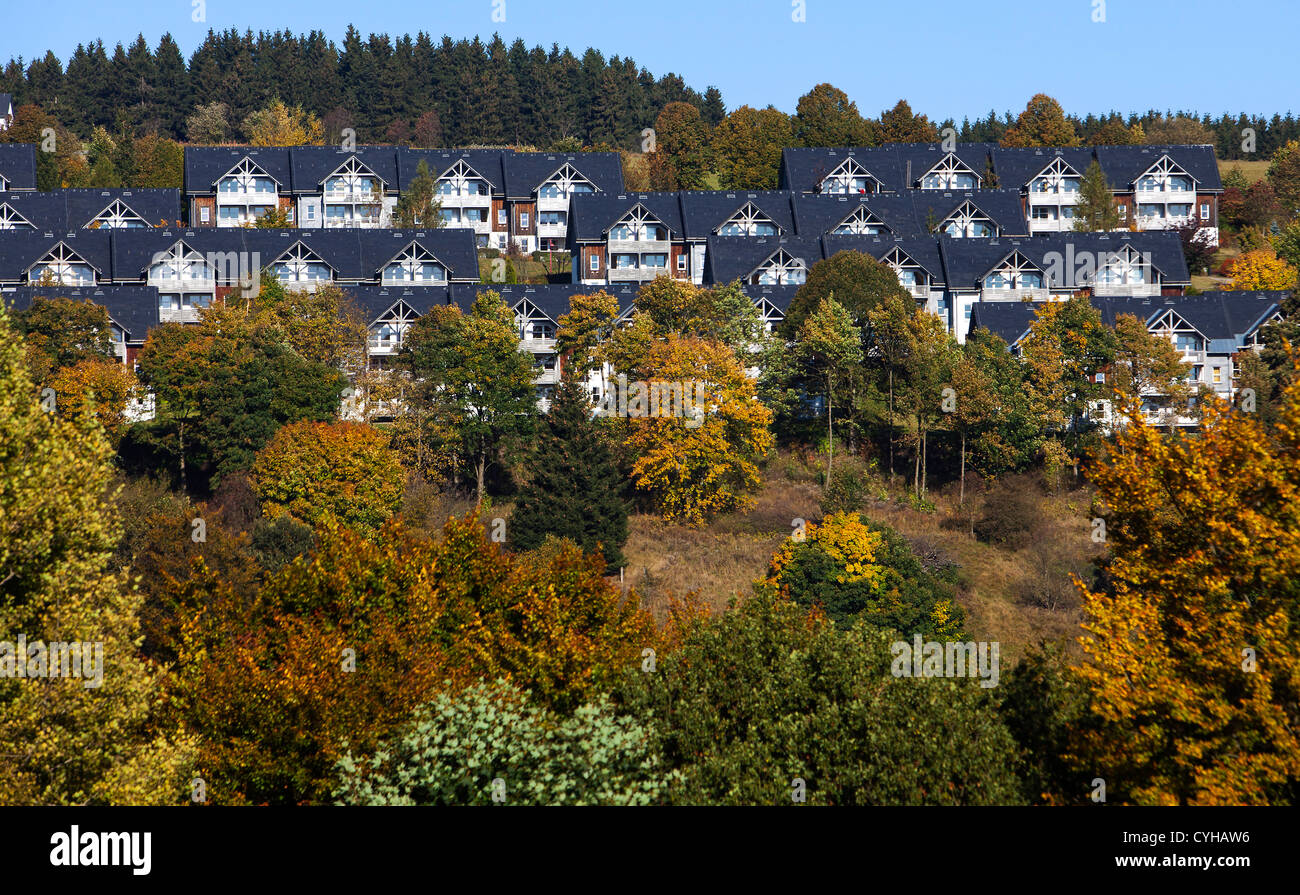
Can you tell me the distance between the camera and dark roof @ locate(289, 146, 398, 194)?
98938 millimetres

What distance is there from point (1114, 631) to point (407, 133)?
120m

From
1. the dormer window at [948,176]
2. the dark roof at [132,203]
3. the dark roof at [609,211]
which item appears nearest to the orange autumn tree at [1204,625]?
the dark roof at [609,211]

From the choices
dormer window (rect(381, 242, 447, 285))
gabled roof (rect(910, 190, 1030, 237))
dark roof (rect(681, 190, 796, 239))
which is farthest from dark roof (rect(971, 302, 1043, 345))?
dormer window (rect(381, 242, 447, 285))

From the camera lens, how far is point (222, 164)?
323 feet

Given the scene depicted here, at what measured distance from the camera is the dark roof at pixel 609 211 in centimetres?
8669

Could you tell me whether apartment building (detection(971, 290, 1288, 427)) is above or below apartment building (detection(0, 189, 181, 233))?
below

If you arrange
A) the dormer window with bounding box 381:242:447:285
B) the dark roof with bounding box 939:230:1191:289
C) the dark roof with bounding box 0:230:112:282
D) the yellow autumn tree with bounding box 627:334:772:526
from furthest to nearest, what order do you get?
the dormer window with bounding box 381:242:447:285
the dark roof with bounding box 0:230:112:282
the dark roof with bounding box 939:230:1191:289
the yellow autumn tree with bounding box 627:334:772:526

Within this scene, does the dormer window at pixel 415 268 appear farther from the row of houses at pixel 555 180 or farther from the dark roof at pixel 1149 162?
the dark roof at pixel 1149 162

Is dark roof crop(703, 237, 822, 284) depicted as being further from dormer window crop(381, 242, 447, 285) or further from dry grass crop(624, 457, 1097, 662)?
dry grass crop(624, 457, 1097, 662)

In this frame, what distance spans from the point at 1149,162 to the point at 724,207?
101 feet

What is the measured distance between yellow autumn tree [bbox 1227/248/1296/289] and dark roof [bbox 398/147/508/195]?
48768 millimetres

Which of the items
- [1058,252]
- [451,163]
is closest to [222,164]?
[451,163]

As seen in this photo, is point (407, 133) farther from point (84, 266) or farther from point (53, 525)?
point (53, 525)
